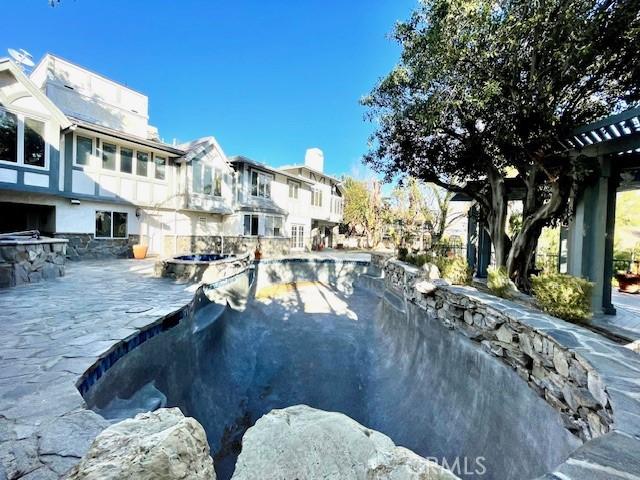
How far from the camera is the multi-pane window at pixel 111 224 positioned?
1389 centimetres

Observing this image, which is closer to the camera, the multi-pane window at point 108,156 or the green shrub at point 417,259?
the green shrub at point 417,259

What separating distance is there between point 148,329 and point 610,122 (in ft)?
25.0

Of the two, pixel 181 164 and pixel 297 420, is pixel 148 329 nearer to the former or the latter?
pixel 297 420

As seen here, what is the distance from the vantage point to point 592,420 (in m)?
2.64

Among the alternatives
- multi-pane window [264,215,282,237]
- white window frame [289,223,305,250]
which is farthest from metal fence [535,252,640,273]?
white window frame [289,223,305,250]

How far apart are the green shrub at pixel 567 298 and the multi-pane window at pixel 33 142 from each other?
16.2 meters

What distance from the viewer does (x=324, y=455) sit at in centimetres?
136

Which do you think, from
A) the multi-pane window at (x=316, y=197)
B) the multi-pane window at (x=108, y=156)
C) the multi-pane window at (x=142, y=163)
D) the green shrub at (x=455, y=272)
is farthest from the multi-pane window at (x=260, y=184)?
the green shrub at (x=455, y=272)

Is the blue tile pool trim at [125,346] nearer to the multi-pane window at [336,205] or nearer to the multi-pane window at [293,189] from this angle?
the multi-pane window at [293,189]

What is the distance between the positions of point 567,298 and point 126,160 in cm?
1695

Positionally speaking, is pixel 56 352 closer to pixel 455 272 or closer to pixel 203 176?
pixel 455 272

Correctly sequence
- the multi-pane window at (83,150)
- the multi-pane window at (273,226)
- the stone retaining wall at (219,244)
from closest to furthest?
the multi-pane window at (83,150) < the stone retaining wall at (219,244) < the multi-pane window at (273,226)

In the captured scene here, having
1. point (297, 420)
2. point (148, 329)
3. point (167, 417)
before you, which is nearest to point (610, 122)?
point (297, 420)

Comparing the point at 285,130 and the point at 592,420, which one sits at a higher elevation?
the point at 285,130
